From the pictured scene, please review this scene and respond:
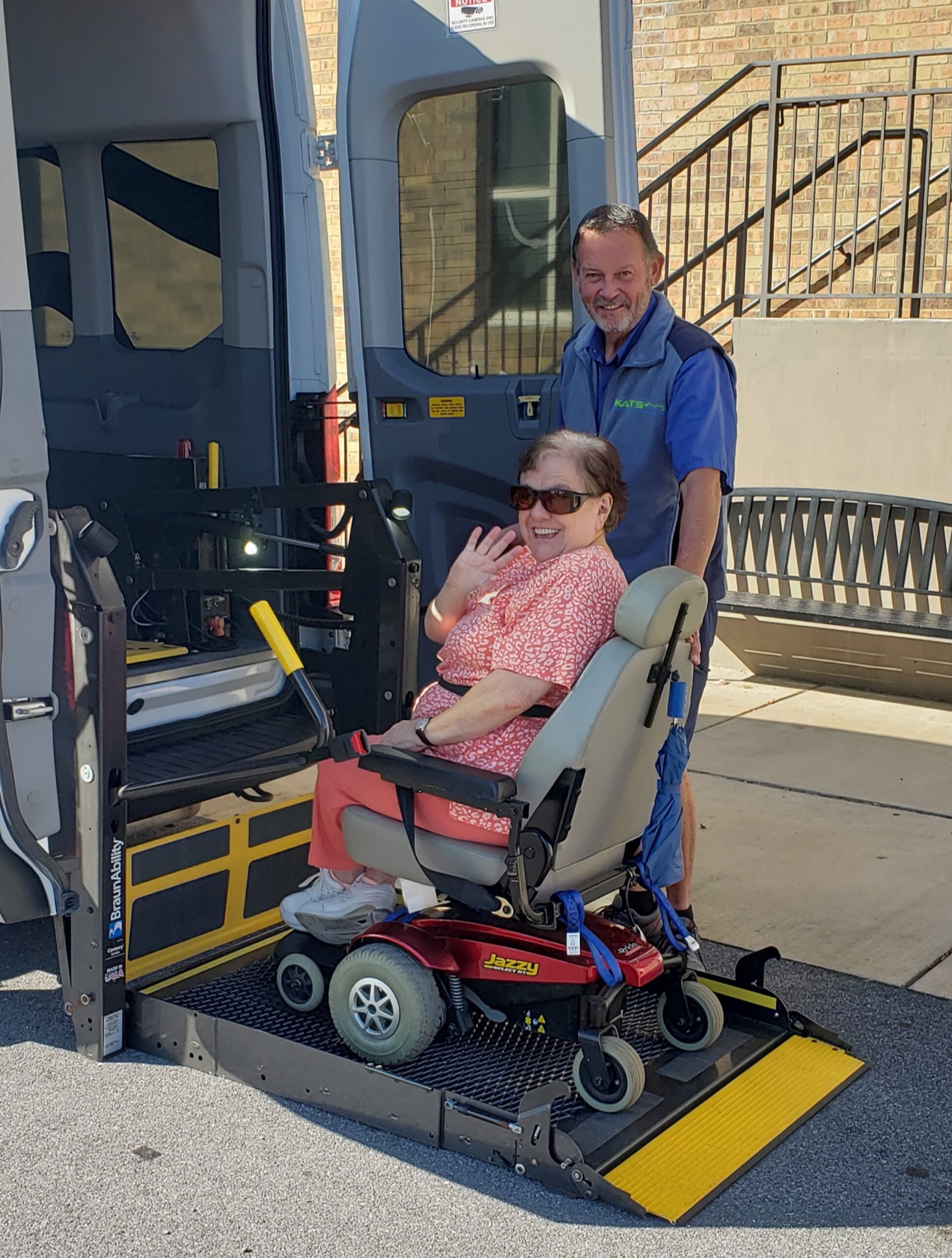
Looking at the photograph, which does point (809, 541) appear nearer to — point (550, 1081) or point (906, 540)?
point (906, 540)

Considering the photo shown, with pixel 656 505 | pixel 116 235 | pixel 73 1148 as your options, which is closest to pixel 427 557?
pixel 656 505

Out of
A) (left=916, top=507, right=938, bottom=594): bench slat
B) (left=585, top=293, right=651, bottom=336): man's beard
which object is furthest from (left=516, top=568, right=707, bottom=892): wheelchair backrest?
(left=916, top=507, right=938, bottom=594): bench slat

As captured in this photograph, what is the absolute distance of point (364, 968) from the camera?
10.6 ft

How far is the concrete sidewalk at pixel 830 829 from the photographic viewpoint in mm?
4199

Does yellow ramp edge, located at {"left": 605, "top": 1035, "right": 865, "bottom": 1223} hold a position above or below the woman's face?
below

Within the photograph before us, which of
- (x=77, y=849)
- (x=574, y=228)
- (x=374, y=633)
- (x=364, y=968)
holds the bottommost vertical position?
(x=364, y=968)

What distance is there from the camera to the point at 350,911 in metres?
3.41

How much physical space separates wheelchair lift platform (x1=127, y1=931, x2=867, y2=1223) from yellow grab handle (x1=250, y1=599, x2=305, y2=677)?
2.66 feet

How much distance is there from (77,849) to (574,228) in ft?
6.93

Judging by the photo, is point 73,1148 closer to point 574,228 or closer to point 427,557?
A: point 427,557

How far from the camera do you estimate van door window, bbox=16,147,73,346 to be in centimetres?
514

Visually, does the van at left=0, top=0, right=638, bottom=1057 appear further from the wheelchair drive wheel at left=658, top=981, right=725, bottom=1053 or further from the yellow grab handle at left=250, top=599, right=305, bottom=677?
the wheelchair drive wheel at left=658, top=981, right=725, bottom=1053

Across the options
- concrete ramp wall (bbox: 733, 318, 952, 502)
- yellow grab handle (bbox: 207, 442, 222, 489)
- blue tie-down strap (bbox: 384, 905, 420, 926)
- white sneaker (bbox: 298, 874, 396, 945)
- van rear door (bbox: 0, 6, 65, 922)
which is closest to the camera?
van rear door (bbox: 0, 6, 65, 922)

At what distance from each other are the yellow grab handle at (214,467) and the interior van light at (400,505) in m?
0.98
